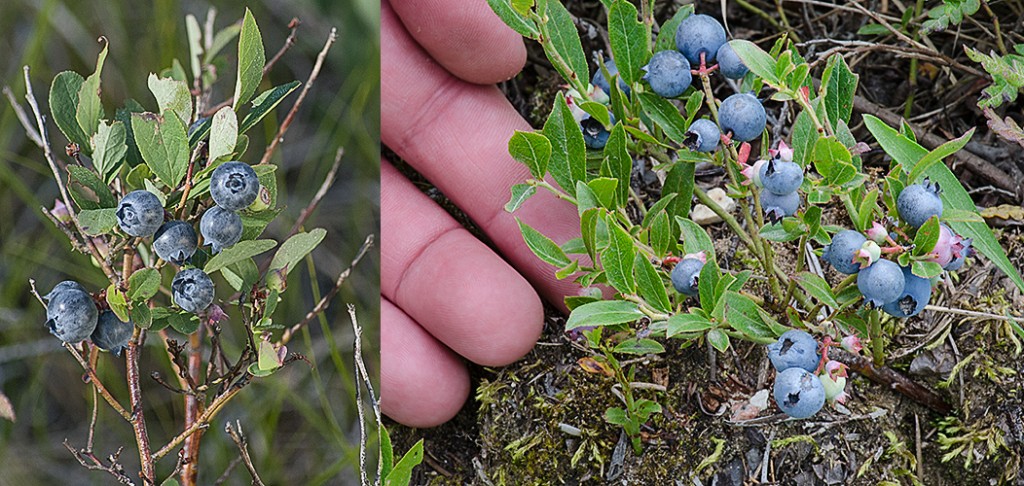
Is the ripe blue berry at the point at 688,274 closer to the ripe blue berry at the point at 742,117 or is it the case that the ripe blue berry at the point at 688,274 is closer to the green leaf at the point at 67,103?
the ripe blue berry at the point at 742,117

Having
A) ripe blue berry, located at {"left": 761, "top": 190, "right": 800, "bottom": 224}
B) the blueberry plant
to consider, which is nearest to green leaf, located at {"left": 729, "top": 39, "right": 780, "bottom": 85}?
the blueberry plant

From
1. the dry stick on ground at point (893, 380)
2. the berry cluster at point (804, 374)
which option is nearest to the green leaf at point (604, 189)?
the berry cluster at point (804, 374)

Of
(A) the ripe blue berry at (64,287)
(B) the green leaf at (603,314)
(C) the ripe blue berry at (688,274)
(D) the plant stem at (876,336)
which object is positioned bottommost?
(D) the plant stem at (876,336)

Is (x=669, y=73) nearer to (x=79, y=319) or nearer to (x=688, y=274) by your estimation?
(x=688, y=274)

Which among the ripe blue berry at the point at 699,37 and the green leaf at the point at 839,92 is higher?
the ripe blue berry at the point at 699,37

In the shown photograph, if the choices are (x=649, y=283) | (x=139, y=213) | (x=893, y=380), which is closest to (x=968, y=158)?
(x=893, y=380)

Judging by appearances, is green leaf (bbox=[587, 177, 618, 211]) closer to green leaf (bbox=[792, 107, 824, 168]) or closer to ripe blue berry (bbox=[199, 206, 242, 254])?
green leaf (bbox=[792, 107, 824, 168])
